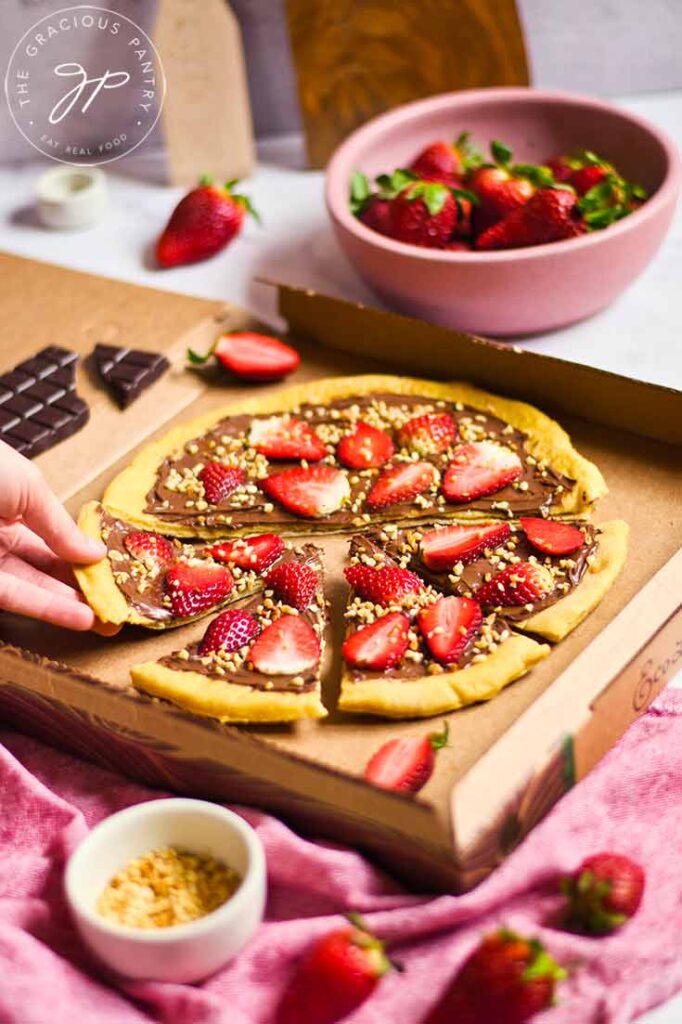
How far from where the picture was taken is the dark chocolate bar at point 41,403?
265cm

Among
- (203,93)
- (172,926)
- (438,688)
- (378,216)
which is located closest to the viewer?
(172,926)

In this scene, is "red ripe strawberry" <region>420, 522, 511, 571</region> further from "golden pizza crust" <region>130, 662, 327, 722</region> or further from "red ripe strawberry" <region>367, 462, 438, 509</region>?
"golden pizza crust" <region>130, 662, 327, 722</region>

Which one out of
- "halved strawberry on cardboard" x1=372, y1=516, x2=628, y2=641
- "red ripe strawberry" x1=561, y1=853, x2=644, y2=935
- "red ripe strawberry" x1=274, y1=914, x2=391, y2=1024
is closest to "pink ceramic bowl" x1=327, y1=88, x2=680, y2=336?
"halved strawberry on cardboard" x1=372, y1=516, x2=628, y2=641

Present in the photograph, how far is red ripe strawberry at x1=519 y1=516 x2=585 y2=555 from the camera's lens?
2.28 meters

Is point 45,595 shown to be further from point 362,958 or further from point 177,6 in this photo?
point 177,6

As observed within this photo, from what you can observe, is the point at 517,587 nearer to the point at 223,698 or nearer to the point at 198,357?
the point at 223,698

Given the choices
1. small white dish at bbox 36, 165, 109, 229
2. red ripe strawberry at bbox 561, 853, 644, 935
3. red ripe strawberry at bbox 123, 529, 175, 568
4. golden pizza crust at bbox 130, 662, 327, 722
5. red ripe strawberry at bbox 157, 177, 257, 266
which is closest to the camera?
red ripe strawberry at bbox 561, 853, 644, 935

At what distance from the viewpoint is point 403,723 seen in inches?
80.0

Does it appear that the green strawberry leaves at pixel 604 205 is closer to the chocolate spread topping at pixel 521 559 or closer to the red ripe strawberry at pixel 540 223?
the red ripe strawberry at pixel 540 223

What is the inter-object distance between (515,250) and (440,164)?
458mm

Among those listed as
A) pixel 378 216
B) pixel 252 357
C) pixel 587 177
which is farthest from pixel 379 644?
pixel 587 177

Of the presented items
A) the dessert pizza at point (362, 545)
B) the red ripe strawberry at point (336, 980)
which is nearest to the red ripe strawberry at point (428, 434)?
the dessert pizza at point (362, 545)

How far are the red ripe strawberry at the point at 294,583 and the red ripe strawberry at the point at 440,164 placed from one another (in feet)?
4.04

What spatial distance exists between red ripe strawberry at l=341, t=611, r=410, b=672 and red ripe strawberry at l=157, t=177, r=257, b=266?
5.03 feet
